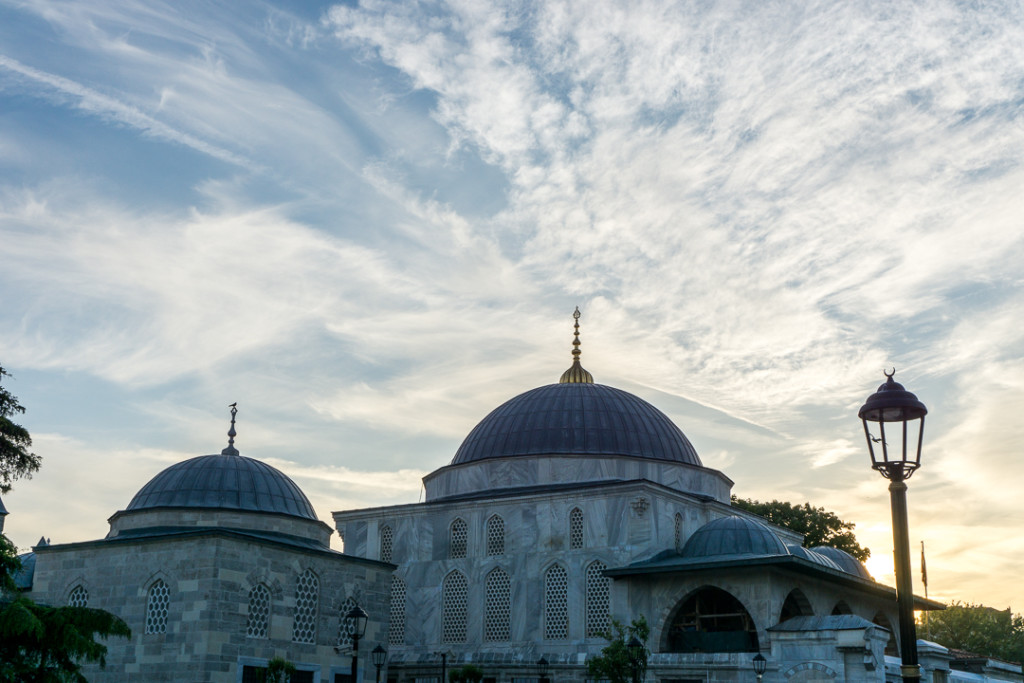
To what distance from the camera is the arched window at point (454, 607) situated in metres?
29.4

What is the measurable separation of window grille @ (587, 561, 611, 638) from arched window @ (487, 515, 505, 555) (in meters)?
3.05

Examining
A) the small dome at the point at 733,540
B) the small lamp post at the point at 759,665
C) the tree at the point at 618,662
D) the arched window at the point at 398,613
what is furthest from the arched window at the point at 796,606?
the arched window at the point at 398,613

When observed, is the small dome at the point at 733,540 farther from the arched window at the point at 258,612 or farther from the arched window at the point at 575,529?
the arched window at the point at 258,612

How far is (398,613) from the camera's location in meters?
30.7

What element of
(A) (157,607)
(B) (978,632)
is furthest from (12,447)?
(B) (978,632)

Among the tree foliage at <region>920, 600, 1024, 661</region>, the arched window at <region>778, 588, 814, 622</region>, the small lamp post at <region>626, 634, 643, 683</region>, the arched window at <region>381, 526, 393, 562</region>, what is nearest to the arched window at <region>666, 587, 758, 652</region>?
the arched window at <region>778, 588, 814, 622</region>

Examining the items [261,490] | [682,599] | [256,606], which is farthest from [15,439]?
[682,599]

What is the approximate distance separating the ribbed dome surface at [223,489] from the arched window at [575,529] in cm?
733

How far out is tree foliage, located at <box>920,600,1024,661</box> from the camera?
51.6m

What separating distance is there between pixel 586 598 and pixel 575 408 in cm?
730

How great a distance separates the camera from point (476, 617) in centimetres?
2906

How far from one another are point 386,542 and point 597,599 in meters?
7.74

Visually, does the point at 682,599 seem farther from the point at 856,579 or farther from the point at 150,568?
the point at 150,568

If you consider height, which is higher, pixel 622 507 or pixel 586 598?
pixel 622 507
